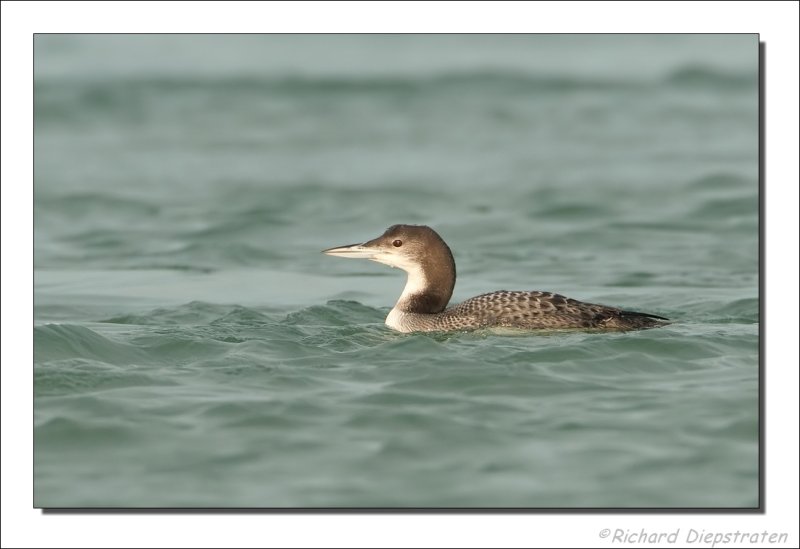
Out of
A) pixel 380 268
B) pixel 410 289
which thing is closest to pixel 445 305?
pixel 410 289

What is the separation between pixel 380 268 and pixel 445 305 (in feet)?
11.7

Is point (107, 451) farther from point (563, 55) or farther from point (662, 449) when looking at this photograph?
point (563, 55)

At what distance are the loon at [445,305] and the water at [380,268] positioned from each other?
20cm

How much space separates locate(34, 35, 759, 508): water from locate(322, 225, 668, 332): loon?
0.66 feet

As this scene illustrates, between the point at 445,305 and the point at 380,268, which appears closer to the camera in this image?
the point at 445,305

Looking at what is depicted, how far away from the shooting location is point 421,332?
9102 mm

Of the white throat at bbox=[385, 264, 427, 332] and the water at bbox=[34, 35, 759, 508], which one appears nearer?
the water at bbox=[34, 35, 759, 508]

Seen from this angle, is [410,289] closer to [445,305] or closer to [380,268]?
[445,305]

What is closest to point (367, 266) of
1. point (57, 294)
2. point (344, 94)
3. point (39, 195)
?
point (57, 294)

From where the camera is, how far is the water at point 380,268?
21.3ft

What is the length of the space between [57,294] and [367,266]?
10.2 feet

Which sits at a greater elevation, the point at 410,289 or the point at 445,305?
the point at 410,289

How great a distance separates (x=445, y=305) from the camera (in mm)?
9484

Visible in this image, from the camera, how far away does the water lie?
650 cm
